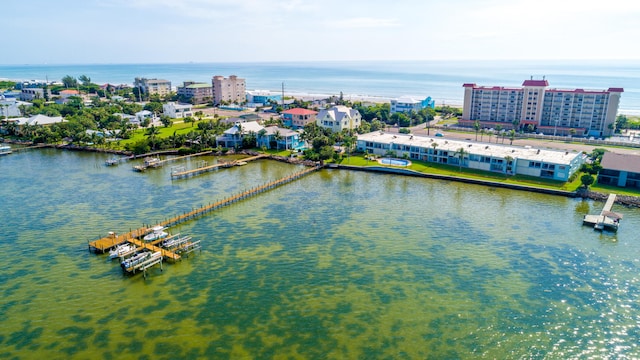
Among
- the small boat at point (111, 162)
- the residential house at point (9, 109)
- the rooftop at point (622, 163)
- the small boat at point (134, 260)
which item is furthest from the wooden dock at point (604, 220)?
the residential house at point (9, 109)

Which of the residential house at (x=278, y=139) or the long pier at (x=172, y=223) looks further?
the residential house at (x=278, y=139)

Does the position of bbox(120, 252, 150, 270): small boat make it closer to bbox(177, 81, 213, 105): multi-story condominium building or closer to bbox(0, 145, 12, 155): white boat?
bbox(0, 145, 12, 155): white boat

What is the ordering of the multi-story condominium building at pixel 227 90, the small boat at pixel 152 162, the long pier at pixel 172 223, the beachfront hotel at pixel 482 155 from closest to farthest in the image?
1. the long pier at pixel 172 223
2. the beachfront hotel at pixel 482 155
3. the small boat at pixel 152 162
4. the multi-story condominium building at pixel 227 90

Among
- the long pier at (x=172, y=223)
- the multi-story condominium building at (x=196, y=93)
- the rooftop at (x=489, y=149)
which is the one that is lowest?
the long pier at (x=172, y=223)

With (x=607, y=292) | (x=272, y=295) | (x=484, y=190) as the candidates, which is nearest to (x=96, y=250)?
(x=272, y=295)

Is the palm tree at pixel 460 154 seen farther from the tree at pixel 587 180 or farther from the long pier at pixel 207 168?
the long pier at pixel 207 168

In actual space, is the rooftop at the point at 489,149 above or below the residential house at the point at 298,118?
below

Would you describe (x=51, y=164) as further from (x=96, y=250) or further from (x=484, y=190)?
(x=484, y=190)
